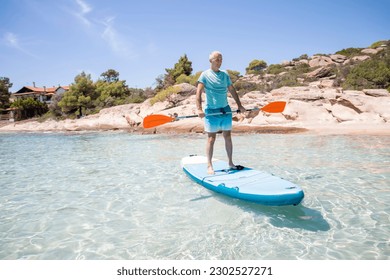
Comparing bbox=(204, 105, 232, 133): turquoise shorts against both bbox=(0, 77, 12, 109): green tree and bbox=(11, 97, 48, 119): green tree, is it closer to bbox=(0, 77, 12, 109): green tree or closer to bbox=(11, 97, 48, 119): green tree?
bbox=(11, 97, 48, 119): green tree

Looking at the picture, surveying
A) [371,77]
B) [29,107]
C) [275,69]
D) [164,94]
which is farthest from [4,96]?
[371,77]

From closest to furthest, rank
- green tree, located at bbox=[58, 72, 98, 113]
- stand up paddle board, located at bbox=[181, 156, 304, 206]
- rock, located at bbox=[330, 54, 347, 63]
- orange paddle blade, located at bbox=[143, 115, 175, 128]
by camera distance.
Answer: stand up paddle board, located at bbox=[181, 156, 304, 206] → orange paddle blade, located at bbox=[143, 115, 175, 128] → green tree, located at bbox=[58, 72, 98, 113] → rock, located at bbox=[330, 54, 347, 63]

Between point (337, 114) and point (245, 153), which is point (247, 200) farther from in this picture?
point (337, 114)

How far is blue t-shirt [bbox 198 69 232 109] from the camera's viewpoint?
486 centimetres

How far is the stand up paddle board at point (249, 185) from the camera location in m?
3.35

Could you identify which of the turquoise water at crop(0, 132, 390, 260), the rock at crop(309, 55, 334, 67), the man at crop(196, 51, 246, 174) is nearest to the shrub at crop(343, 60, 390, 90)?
the rock at crop(309, 55, 334, 67)

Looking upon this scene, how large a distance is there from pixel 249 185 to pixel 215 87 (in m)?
1.97

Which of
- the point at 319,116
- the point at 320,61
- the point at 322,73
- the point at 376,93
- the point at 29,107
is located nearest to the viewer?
the point at 319,116

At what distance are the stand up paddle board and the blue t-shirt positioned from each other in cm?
126

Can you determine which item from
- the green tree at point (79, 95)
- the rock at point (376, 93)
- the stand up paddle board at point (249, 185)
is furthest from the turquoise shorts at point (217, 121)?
the green tree at point (79, 95)

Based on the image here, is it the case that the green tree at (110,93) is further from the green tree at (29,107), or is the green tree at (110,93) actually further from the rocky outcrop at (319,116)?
the rocky outcrop at (319,116)

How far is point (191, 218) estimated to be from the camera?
356 cm

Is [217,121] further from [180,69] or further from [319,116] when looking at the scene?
[180,69]

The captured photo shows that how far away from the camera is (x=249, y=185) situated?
3852mm
